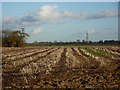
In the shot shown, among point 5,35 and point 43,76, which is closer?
point 43,76

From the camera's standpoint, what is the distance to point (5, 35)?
51469 millimetres

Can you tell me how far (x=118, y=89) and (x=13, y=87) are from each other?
431cm

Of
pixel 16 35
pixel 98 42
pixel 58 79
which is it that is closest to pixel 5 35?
pixel 16 35

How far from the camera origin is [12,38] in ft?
172

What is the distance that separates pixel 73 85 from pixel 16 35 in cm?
4882

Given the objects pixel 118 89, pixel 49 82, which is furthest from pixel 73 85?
pixel 118 89

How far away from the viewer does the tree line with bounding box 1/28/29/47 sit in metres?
51.5

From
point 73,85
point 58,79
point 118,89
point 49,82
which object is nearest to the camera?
point 118,89

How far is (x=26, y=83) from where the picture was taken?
8.07 metres

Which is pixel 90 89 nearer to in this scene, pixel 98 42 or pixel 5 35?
pixel 5 35

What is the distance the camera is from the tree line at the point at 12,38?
5154 centimetres

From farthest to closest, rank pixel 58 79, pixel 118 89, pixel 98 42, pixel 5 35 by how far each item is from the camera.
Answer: pixel 98 42 → pixel 5 35 → pixel 58 79 → pixel 118 89

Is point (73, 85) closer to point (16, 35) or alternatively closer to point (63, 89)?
point (63, 89)

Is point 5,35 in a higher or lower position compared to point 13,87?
higher
